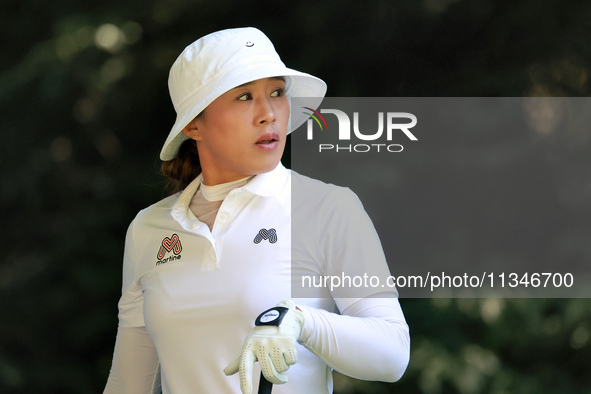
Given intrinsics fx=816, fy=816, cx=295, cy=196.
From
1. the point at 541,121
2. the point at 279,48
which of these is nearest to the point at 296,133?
the point at 279,48

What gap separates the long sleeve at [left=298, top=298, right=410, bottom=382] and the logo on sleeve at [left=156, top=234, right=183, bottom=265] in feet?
1.33

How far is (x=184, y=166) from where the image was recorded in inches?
81.4

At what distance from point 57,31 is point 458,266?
133 centimetres

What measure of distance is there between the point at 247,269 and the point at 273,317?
237 millimetres

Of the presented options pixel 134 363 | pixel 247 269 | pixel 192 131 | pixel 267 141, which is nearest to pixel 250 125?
pixel 267 141

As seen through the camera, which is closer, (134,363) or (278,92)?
(278,92)

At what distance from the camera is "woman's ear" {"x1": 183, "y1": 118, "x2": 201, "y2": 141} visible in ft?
6.17

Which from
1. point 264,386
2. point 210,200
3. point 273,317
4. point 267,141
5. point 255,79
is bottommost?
point 264,386

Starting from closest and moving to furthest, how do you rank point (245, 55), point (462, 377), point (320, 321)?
point (320, 321)
point (245, 55)
point (462, 377)

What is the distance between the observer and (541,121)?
7.55 ft

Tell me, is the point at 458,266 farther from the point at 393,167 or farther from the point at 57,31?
the point at 57,31

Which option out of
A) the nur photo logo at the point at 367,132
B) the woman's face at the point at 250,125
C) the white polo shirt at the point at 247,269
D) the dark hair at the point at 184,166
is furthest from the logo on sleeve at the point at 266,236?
the nur photo logo at the point at 367,132

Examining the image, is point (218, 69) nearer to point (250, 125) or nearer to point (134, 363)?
point (250, 125)

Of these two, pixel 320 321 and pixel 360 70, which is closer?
pixel 320 321
